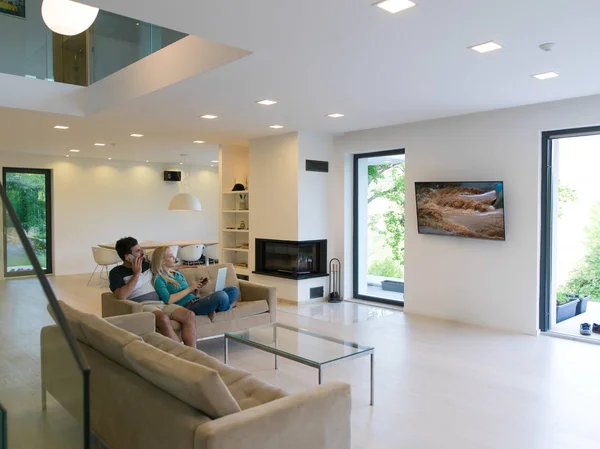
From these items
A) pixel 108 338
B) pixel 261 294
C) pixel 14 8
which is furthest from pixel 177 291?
pixel 14 8

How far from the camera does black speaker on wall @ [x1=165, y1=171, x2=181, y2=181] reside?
39.4ft

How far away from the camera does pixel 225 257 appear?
8.66 meters

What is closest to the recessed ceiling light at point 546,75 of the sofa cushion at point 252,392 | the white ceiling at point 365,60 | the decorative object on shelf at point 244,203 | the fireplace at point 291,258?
the white ceiling at point 365,60

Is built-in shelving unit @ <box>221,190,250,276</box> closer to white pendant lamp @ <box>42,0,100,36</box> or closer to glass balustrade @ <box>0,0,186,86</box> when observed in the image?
glass balustrade @ <box>0,0,186,86</box>

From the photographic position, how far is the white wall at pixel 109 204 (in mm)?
10508

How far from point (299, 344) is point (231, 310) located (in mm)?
1152

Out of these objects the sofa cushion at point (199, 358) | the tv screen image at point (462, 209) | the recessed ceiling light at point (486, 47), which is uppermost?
the recessed ceiling light at point (486, 47)

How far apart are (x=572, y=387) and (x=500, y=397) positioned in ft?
2.31

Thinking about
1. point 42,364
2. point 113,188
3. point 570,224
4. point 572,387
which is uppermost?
point 113,188

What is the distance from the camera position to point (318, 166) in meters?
7.53

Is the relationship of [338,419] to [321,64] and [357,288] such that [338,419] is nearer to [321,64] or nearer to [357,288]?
[321,64]

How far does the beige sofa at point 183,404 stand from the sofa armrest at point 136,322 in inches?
28.1

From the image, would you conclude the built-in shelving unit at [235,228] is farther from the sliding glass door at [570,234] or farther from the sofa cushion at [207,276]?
the sliding glass door at [570,234]

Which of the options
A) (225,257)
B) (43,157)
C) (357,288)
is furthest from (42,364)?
(43,157)
